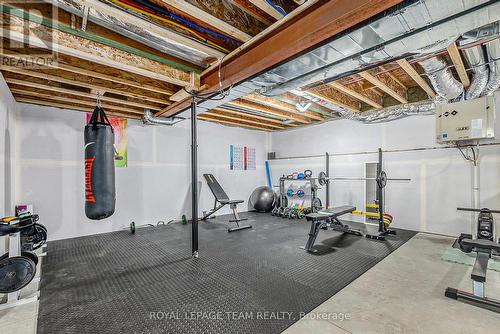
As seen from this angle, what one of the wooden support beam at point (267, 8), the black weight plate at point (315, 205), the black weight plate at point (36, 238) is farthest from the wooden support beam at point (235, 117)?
the black weight plate at point (36, 238)

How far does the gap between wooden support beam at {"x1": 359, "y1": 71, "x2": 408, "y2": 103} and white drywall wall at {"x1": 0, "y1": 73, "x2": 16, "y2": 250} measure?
483 cm

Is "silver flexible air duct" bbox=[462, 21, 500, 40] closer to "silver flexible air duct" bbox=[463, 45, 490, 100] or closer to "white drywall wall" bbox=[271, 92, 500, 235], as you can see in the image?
"silver flexible air duct" bbox=[463, 45, 490, 100]

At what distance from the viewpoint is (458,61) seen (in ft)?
9.09

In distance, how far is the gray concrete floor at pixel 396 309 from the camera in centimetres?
179

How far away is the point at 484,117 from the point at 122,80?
206 inches

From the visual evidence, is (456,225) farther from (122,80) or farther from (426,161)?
(122,80)

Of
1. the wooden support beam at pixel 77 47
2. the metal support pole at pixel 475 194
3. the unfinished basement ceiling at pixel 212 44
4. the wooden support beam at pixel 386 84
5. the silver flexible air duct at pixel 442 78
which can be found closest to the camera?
the unfinished basement ceiling at pixel 212 44

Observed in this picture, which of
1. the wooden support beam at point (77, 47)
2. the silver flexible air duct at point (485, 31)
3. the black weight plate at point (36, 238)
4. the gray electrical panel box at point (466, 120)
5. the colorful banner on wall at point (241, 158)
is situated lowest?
the black weight plate at point (36, 238)

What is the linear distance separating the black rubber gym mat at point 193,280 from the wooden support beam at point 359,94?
253cm

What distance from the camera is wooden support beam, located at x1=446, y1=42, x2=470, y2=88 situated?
2.50m

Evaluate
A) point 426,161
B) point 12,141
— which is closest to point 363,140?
point 426,161

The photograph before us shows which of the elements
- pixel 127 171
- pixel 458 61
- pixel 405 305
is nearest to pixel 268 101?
pixel 458 61

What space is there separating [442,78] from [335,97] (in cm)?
161

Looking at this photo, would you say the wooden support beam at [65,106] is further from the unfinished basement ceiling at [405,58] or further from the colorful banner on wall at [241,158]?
the colorful banner on wall at [241,158]
